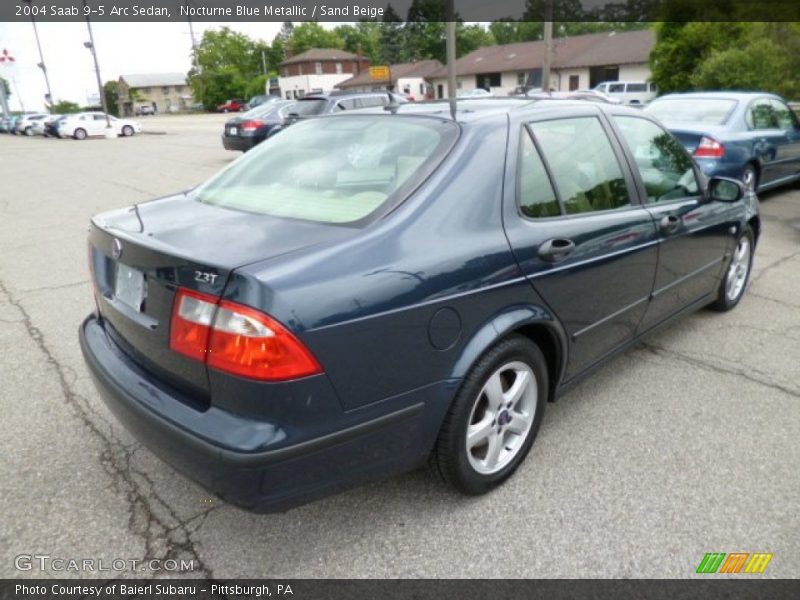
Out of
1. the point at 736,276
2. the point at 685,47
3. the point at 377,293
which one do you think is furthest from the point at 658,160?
the point at 685,47

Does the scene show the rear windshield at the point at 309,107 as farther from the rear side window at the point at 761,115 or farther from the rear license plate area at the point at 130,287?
the rear license plate area at the point at 130,287

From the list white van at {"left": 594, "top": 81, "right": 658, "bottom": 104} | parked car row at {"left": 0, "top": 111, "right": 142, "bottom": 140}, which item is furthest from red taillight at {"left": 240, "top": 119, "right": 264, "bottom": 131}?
white van at {"left": 594, "top": 81, "right": 658, "bottom": 104}

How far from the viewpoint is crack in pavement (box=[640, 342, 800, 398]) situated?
341cm

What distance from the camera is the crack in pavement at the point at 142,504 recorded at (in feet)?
7.44

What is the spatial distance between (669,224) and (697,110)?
5.78m

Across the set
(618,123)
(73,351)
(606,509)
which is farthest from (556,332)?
(73,351)

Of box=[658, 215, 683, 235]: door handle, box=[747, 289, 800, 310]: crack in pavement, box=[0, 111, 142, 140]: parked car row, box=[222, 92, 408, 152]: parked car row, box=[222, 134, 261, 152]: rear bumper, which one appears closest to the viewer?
box=[658, 215, 683, 235]: door handle

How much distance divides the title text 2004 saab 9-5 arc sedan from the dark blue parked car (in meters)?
4.74

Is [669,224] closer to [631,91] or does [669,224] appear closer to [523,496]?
[523,496]

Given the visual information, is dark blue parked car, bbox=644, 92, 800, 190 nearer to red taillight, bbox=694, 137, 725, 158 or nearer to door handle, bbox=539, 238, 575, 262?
red taillight, bbox=694, 137, 725, 158

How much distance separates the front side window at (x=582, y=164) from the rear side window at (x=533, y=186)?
0.21ft

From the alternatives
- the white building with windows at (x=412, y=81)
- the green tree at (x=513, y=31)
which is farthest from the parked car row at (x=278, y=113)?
the green tree at (x=513, y=31)

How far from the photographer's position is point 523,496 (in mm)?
2549

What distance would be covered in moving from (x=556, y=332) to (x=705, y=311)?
257cm
